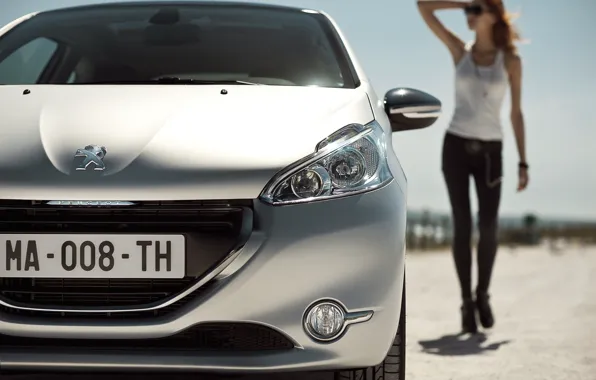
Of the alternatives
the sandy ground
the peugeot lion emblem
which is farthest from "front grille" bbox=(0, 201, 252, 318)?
the sandy ground

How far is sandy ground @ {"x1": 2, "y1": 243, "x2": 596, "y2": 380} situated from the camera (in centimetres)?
452

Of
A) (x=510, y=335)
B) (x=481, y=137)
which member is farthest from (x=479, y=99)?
(x=510, y=335)

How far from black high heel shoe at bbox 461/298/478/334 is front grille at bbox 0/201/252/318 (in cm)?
329

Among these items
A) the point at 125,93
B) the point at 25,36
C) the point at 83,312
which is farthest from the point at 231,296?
the point at 25,36

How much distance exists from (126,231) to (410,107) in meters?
1.29

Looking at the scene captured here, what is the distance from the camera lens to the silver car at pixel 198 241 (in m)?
2.72

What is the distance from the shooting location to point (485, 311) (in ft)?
19.3

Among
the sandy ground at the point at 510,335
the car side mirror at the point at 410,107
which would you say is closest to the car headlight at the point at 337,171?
the car side mirror at the point at 410,107

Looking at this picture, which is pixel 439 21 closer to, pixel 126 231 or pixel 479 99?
pixel 479 99

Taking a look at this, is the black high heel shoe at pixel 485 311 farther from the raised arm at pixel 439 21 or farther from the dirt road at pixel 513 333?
the raised arm at pixel 439 21

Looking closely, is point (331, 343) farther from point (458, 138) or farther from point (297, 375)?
point (458, 138)

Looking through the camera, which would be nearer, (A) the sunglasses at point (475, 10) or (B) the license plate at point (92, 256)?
(B) the license plate at point (92, 256)

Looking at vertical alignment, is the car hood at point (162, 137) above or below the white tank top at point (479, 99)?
above

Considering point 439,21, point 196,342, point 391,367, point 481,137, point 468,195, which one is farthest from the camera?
point 439,21
